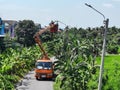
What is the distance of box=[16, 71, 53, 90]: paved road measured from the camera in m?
33.3

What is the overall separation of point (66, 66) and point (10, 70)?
7.59 meters

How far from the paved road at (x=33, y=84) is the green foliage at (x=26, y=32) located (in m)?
47.7

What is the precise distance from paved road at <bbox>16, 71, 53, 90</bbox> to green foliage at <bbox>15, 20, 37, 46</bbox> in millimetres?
47697

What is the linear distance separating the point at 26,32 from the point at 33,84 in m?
53.5

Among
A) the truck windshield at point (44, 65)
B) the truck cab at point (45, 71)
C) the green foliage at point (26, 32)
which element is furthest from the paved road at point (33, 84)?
the green foliage at point (26, 32)

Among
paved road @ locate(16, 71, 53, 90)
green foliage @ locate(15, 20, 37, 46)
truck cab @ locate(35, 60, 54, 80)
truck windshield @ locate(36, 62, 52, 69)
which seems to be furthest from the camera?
green foliage @ locate(15, 20, 37, 46)

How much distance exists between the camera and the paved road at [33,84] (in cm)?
3334

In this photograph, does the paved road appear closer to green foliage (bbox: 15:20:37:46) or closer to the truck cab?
the truck cab

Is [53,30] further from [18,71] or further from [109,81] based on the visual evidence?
[109,81]

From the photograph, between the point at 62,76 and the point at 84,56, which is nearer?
the point at 62,76

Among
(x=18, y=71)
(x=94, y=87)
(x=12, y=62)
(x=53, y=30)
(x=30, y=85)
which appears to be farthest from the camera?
(x=53, y=30)

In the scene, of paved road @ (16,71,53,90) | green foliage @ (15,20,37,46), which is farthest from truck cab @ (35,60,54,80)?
green foliage @ (15,20,37,46)

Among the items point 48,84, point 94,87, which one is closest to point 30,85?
point 48,84

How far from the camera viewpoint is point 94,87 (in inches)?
1150
